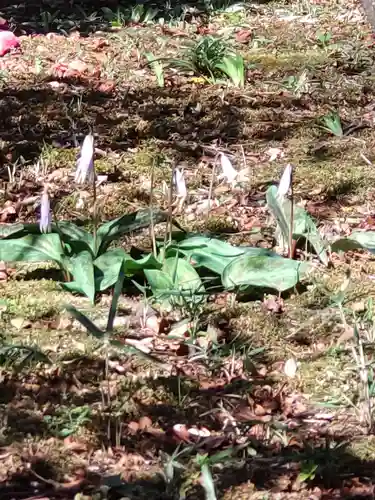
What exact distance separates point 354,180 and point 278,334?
162cm

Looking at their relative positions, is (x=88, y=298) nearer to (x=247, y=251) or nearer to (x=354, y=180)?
(x=247, y=251)

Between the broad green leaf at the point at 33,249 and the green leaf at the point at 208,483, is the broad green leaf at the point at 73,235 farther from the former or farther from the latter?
the green leaf at the point at 208,483

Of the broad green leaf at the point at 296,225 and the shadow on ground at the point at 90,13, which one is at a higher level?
the broad green leaf at the point at 296,225

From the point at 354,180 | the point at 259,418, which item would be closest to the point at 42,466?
the point at 259,418

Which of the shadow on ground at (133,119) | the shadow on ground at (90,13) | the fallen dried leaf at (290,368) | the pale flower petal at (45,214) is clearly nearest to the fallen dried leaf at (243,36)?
the shadow on ground at (90,13)

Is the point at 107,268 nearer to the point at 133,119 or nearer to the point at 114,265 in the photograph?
the point at 114,265

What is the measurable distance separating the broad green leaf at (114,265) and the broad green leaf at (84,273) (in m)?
0.05

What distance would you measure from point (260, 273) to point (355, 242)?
455mm

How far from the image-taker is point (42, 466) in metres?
2.60

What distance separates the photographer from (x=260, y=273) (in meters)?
3.50

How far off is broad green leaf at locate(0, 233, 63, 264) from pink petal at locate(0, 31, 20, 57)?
3.47 metres

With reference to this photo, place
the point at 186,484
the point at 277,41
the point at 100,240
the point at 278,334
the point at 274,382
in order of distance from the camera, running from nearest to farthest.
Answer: the point at 186,484
the point at 274,382
the point at 278,334
the point at 100,240
the point at 277,41

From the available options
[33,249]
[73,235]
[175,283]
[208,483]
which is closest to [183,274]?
[175,283]

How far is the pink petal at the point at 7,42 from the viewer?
22.0ft
